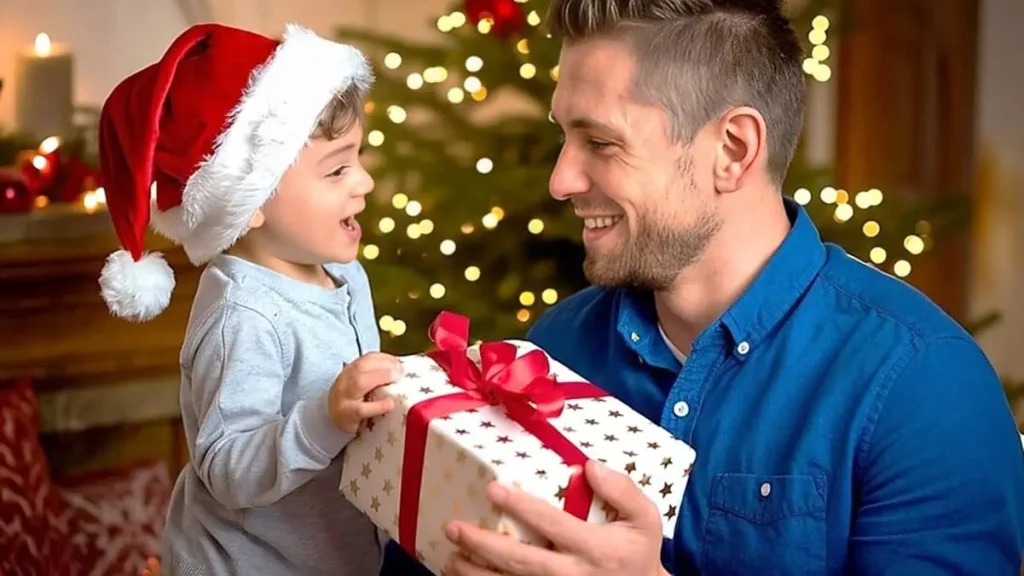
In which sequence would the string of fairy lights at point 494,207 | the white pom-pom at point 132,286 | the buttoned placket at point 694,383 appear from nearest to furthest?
the buttoned placket at point 694,383, the white pom-pom at point 132,286, the string of fairy lights at point 494,207

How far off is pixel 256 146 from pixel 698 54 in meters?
0.60

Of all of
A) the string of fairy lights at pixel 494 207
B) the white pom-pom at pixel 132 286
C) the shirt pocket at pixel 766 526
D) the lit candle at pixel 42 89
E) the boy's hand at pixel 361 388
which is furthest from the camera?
the lit candle at pixel 42 89

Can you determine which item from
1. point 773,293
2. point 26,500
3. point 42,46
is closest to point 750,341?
point 773,293

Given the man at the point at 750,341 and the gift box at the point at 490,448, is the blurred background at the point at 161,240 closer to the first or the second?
the man at the point at 750,341

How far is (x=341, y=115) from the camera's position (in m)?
1.71

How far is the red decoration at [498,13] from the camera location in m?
2.77

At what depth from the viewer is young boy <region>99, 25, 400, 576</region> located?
160 centimetres

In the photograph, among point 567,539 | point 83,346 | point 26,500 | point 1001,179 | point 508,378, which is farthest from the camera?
point 1001,179

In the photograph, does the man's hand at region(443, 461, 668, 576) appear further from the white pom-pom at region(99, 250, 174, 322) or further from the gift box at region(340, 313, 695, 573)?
the white pom-pom at region(99, 250, 174, 322)

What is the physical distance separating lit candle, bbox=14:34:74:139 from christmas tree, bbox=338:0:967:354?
70 centimetres

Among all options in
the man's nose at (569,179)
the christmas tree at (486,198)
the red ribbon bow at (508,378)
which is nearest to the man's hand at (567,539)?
the red ribbon bow at (508,378)

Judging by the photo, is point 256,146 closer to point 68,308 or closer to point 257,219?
point 257,219

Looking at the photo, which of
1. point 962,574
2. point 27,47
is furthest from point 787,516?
point 27,47

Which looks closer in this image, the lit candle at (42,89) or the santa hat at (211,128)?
the santa hat at (211,128)
